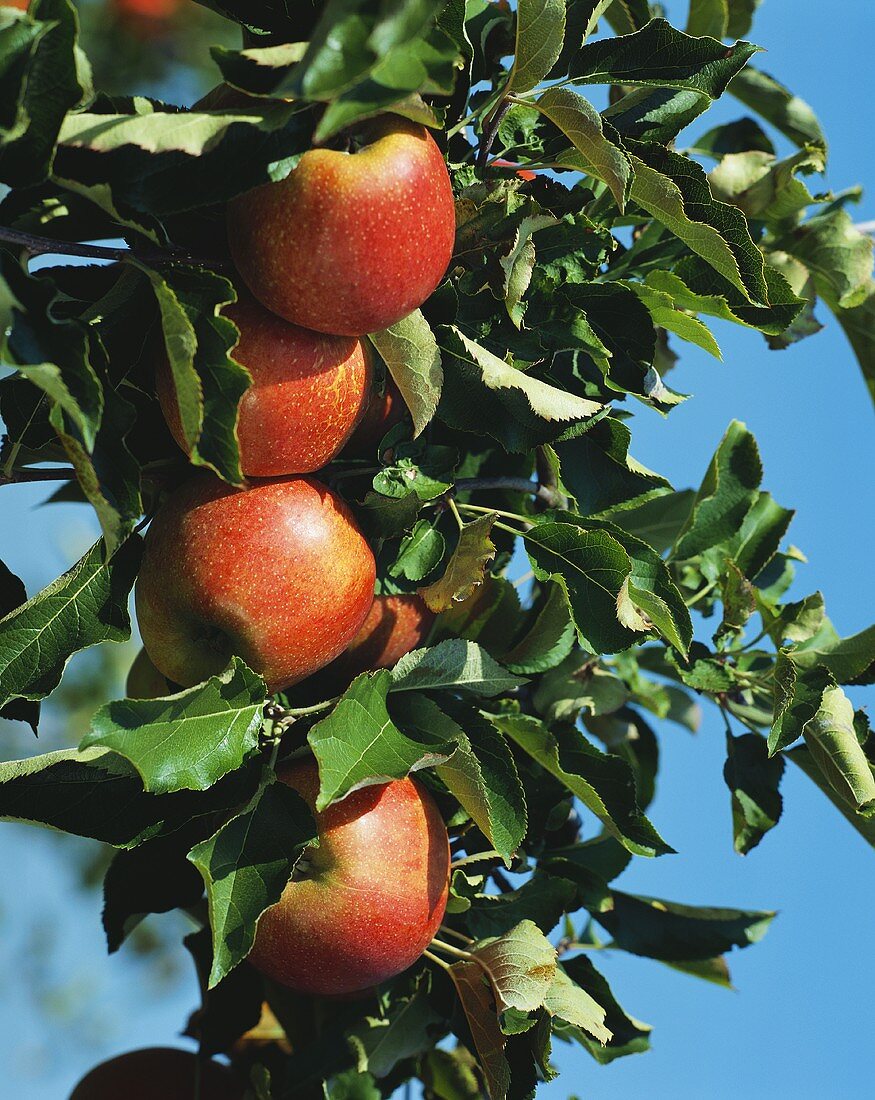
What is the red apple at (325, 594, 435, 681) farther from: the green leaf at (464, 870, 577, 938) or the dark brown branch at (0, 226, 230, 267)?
the dark brown branch at (0, 226, 230, 267)

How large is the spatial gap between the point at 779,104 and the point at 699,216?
703 mm

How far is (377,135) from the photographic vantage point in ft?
2.70

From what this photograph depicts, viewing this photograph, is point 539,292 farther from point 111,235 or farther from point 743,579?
point 743,579

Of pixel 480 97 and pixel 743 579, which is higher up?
pixel 480 97

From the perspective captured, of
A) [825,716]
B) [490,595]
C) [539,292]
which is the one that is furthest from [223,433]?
[825,716]

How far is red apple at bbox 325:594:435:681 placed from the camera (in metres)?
1.15

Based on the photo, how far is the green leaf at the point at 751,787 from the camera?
1.25 meters

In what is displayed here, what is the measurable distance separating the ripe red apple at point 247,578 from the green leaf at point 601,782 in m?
0.24

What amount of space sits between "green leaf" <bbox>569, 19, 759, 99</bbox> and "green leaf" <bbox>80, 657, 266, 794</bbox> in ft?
1.98

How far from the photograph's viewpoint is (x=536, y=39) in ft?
2.94

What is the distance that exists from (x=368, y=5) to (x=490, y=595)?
0.69m

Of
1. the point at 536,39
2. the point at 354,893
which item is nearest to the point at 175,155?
the point at 536,39

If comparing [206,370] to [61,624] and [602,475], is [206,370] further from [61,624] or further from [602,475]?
[602,475]

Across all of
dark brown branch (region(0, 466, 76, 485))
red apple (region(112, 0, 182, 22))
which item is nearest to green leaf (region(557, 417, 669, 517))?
dark brown branch (region(0, 466, 76, 485))
